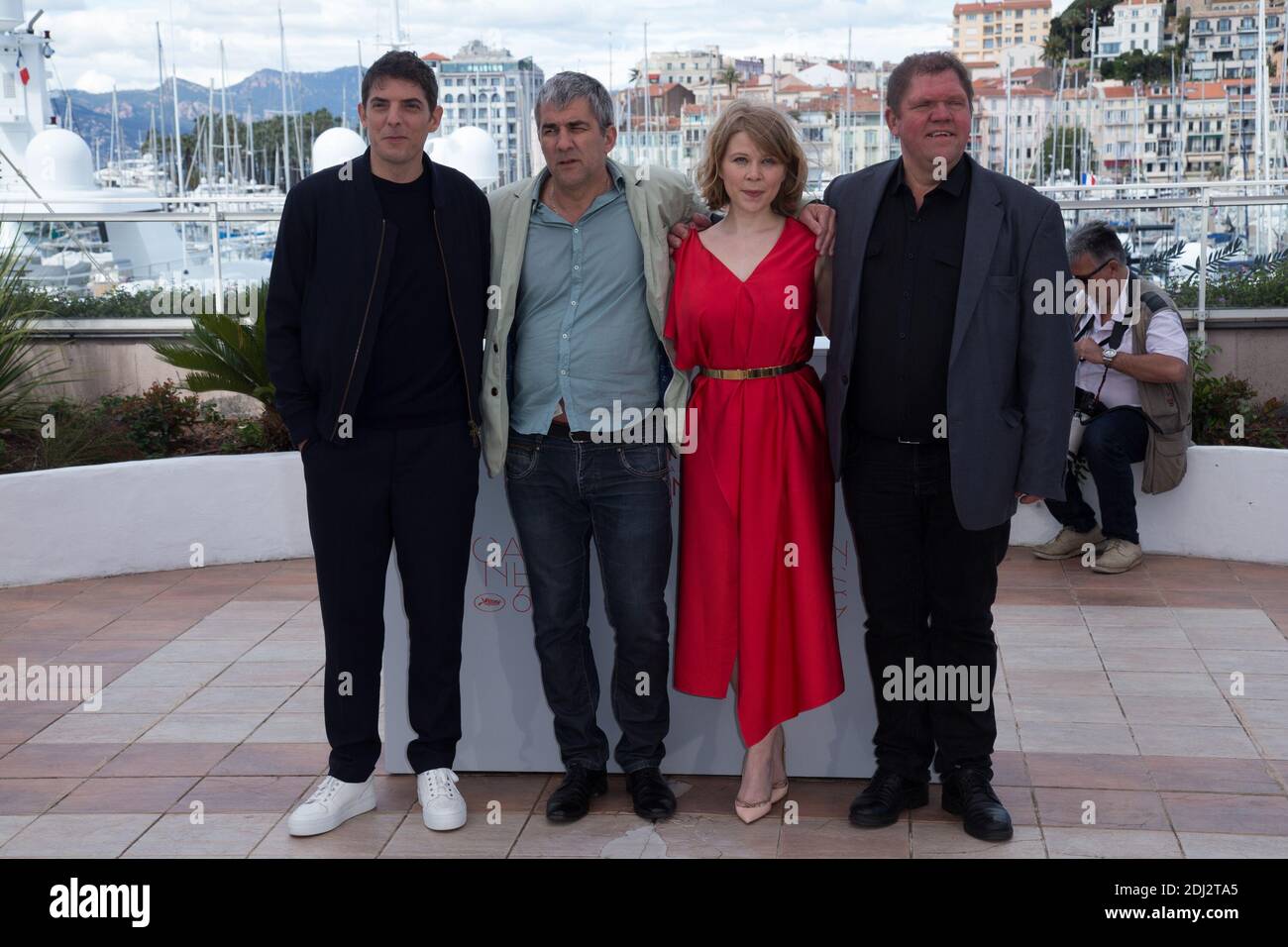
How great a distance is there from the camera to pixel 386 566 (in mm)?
3963

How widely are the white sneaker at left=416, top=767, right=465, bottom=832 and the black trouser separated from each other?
0.12 feet

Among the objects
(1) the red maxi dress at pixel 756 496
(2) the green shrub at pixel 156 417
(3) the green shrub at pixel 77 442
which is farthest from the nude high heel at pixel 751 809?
(2) the green shrub at pixel 156 417

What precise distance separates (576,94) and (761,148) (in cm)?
52

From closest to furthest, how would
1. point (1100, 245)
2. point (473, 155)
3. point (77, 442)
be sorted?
point (1100, 245)
point (77, 442)
point (473, 155)

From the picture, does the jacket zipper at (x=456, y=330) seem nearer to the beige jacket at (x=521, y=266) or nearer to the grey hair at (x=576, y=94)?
the beige jacket at (x=521, y=266)

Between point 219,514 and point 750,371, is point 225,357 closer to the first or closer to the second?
point 219,514

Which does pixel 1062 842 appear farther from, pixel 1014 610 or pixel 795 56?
pixel 795 56

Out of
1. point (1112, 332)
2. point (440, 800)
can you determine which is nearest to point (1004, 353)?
point (440, 800)

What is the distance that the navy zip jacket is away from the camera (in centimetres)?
370

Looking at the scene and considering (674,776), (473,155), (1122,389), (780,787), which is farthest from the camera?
(473,155)

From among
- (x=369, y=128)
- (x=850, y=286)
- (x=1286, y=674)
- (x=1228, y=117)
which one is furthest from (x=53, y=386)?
(x=1228, y=117)

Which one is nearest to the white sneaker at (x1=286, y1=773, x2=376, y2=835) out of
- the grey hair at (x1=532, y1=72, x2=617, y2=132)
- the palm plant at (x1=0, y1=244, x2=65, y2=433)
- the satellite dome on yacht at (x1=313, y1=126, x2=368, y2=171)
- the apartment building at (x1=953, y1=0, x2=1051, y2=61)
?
the grey hair at (x1=532, y1=72, x2=617, y2=132)

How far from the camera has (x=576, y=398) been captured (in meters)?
3.79

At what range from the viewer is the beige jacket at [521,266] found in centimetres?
380
